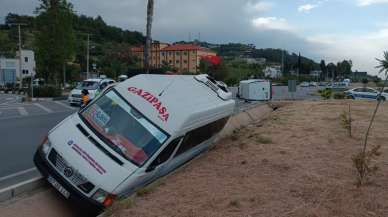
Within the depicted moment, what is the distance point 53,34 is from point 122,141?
42.2m

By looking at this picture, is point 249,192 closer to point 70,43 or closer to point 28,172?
point 28,172

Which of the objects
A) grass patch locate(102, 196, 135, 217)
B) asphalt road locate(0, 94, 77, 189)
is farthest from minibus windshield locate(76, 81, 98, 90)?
grass patch locate(102, 196, 135, 217)

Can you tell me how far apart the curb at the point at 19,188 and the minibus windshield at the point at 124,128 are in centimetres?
131

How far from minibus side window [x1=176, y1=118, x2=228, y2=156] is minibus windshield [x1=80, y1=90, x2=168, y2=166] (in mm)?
967

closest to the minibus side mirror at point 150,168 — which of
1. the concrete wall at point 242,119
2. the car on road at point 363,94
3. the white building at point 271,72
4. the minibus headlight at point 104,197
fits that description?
the minibus headlight at point 104,197

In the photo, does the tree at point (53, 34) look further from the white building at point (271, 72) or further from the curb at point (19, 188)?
the white building at point (271, 72)

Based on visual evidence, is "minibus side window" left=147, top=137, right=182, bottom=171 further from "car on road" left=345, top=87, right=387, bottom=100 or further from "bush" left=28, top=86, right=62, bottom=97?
"car on road" left=345, top=87, right=387, bottom=100

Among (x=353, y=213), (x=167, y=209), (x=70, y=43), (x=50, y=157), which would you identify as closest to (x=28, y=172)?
(x=50, y=157)

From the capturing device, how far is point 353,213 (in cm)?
603

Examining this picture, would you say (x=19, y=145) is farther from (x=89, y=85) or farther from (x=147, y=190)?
(x=89, y=85)

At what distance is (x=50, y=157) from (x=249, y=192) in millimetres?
3244

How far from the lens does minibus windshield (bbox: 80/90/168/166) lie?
297 inches

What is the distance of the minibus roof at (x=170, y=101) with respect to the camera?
26.6ft

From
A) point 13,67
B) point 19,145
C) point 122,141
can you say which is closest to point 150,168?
point 122,141
